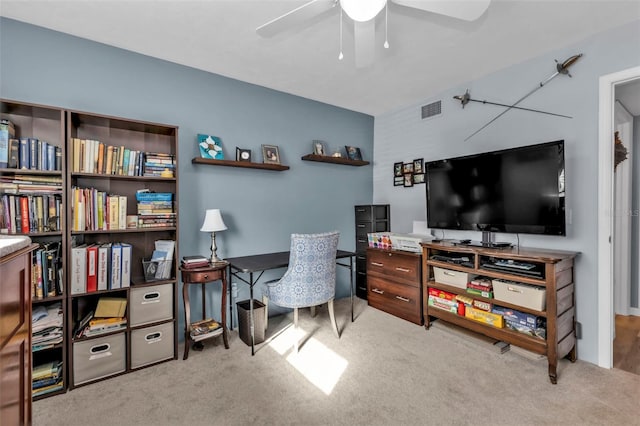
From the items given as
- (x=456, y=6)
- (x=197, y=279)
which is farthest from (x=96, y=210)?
(x=456, y=6)

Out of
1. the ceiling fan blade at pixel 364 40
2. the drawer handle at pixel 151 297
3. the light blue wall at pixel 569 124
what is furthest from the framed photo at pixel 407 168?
the drawer handle at pixel 151 297

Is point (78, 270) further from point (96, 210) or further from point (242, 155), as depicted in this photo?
point (242, 155)

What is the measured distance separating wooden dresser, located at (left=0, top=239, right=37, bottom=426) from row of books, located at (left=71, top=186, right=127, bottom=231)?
106 cm

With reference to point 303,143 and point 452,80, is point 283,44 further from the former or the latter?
point 452,80

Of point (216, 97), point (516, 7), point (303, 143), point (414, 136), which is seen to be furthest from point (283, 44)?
point (414, 136)

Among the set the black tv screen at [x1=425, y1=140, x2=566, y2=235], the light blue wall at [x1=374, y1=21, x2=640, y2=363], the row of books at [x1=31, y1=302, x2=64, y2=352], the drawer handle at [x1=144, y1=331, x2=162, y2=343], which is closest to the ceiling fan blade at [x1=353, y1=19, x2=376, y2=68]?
the light blue wall at [x1=374, y1=21, x2=640, y2=363]

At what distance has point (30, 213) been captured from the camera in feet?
6.30

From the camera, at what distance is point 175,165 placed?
240 cm

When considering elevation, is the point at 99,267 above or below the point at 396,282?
above

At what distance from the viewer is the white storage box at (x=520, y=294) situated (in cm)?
214

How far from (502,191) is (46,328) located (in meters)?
3.44

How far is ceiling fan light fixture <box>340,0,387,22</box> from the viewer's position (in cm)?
146

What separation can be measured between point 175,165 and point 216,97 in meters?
0.92

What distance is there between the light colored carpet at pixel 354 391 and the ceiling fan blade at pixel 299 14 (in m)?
2.21
